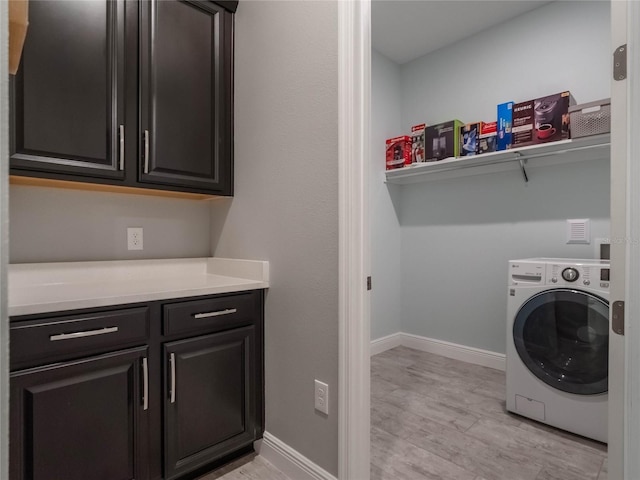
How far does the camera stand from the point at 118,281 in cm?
171

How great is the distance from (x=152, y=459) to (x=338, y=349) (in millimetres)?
830

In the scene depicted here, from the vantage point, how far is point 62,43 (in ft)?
4.52

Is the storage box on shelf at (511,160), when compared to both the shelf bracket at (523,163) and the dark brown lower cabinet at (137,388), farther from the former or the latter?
the dark brown lower cabinet at (137,388)

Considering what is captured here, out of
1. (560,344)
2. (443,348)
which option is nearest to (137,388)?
(560,344)

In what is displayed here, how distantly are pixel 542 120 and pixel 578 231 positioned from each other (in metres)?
0.79

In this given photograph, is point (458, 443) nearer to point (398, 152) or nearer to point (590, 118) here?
point (590, 118)

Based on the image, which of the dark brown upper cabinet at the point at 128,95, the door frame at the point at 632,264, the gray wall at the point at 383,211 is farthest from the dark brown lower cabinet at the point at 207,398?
the gray wall at the point at 383,211

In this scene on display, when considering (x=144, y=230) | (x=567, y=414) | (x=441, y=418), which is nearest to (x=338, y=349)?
(x=441, y=418)

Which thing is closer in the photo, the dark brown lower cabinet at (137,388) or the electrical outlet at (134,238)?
the dark brown lower cabinet at (137,388)

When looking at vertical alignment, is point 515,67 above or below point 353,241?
above

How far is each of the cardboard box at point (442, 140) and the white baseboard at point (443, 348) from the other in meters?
1.62

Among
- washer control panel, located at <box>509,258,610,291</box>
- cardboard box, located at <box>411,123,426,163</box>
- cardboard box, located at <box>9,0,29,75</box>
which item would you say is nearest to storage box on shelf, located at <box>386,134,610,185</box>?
cardboard box, located at <box>411,123,426,163</box>

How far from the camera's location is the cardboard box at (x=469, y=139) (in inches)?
103

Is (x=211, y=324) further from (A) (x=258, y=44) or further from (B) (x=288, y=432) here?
(A) (x=258, y=44)
